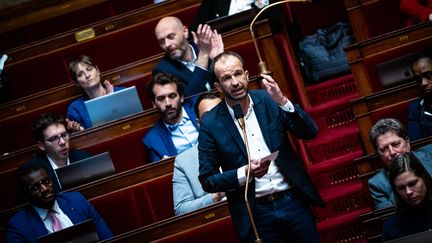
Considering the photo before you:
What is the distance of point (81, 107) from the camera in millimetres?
1632

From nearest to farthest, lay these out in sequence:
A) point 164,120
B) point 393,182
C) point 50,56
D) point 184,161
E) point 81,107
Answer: point 393,182
point 184,161
point 164,120
point 81,107
point 50,56

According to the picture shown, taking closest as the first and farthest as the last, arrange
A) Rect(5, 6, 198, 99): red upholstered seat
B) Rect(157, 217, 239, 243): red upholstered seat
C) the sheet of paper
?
1. the sheet of paper
2. Rect(157, 217, 239, 243): red upholstered seat
3. Rect(5, 6, 198, 99): red upholstered seat

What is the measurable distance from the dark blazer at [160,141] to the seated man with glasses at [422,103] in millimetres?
351

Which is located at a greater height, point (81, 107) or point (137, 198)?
point (81, 107)

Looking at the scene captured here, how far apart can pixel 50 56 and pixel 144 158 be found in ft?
1.52

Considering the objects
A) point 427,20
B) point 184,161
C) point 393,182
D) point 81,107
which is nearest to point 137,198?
point 184,161

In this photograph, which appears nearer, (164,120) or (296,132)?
(296,132)

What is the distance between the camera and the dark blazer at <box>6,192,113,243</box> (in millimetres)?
1319

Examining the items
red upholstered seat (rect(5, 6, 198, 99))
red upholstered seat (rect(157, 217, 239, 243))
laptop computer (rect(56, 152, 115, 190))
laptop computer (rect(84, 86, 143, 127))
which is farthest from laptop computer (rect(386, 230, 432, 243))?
red upholstered seat (rect(5, 6, 198, 99))

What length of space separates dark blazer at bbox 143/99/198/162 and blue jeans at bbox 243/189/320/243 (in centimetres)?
38

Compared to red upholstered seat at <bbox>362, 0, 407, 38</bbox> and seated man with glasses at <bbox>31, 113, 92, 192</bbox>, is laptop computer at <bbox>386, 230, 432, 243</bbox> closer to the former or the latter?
seated man with glasses at <bbox>31, 113, 92, 192</bbox>

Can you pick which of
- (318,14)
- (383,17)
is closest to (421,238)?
(383,17)

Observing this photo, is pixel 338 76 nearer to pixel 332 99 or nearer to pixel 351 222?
pixel 332 99

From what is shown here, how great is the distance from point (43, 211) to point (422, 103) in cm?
60
